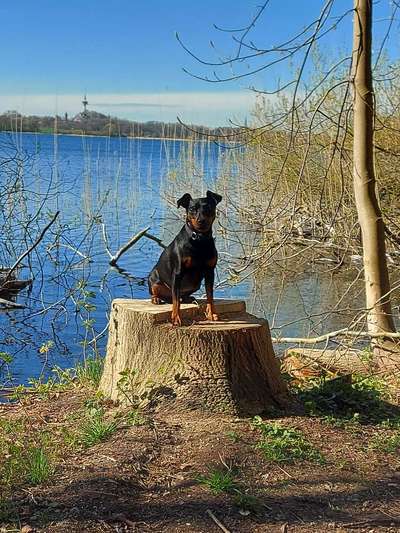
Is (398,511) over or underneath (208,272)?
underneath

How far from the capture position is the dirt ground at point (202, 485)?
298 cm

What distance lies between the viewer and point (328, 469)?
357 centimetres

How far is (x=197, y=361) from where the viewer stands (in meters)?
4.13

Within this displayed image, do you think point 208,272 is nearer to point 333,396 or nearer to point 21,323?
point 333,396

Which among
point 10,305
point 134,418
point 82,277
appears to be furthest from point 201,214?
point 82,277

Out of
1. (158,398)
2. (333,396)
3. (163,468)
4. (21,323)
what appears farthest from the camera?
(21,323)

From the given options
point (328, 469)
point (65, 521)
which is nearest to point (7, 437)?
point (65, 521)

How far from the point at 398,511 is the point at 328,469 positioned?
1.46 ft

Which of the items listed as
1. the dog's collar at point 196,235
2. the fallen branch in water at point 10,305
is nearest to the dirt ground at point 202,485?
the dog's collar at point 196,235

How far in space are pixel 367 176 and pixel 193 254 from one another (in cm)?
222

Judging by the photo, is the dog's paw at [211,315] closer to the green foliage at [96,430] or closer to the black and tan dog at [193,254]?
the black and tan dog at [193,254]

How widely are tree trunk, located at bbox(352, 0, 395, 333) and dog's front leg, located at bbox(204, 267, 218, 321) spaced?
1664mm

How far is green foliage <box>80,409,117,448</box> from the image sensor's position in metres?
3.75

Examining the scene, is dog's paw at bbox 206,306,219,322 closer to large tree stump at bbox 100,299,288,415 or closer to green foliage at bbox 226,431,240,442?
large tree stump at bbox 100,299,288,415
